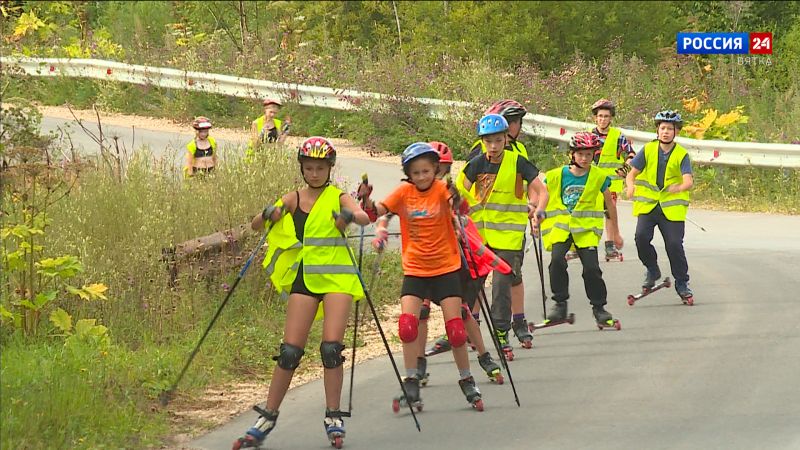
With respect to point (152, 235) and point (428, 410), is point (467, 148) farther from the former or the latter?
point (428, 410)

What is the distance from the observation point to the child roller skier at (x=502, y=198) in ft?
37.9

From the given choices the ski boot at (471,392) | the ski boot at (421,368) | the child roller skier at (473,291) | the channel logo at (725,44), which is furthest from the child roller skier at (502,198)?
the channel logo at (725,44)

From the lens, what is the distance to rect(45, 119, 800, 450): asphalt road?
9.20 m

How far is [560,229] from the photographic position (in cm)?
1268

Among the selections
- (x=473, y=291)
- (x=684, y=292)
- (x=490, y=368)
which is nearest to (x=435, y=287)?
(x=473, y=291)

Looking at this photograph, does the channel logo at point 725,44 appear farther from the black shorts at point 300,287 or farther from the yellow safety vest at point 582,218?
the black shorts at point 300,287

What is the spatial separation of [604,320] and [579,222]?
2.73ft

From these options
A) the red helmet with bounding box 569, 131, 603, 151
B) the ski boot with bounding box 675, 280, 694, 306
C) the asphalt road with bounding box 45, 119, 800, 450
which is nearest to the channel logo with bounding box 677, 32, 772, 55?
the asphalt road with bounding box 45, 119, 800, 450

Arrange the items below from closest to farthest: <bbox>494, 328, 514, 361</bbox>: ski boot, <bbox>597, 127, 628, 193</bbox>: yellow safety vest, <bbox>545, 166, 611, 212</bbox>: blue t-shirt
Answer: <bbox>494, 328, 514, 361</bbox>: ski boot
<bbox>545, 166, 611, 212</bbox>: blue t-shirt
<bbox>597, 127, 628, 193</bbox>: yellow safety vest

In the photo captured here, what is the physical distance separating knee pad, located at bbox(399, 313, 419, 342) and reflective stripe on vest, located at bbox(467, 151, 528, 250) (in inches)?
73.5

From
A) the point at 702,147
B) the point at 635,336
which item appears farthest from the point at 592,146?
the point at 702,147

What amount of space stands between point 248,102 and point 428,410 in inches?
737

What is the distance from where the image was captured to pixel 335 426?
9117 millimetres

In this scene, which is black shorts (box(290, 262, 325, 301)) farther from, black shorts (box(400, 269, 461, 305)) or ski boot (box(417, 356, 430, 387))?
ski boot (box(417, 356, 430, 387))
